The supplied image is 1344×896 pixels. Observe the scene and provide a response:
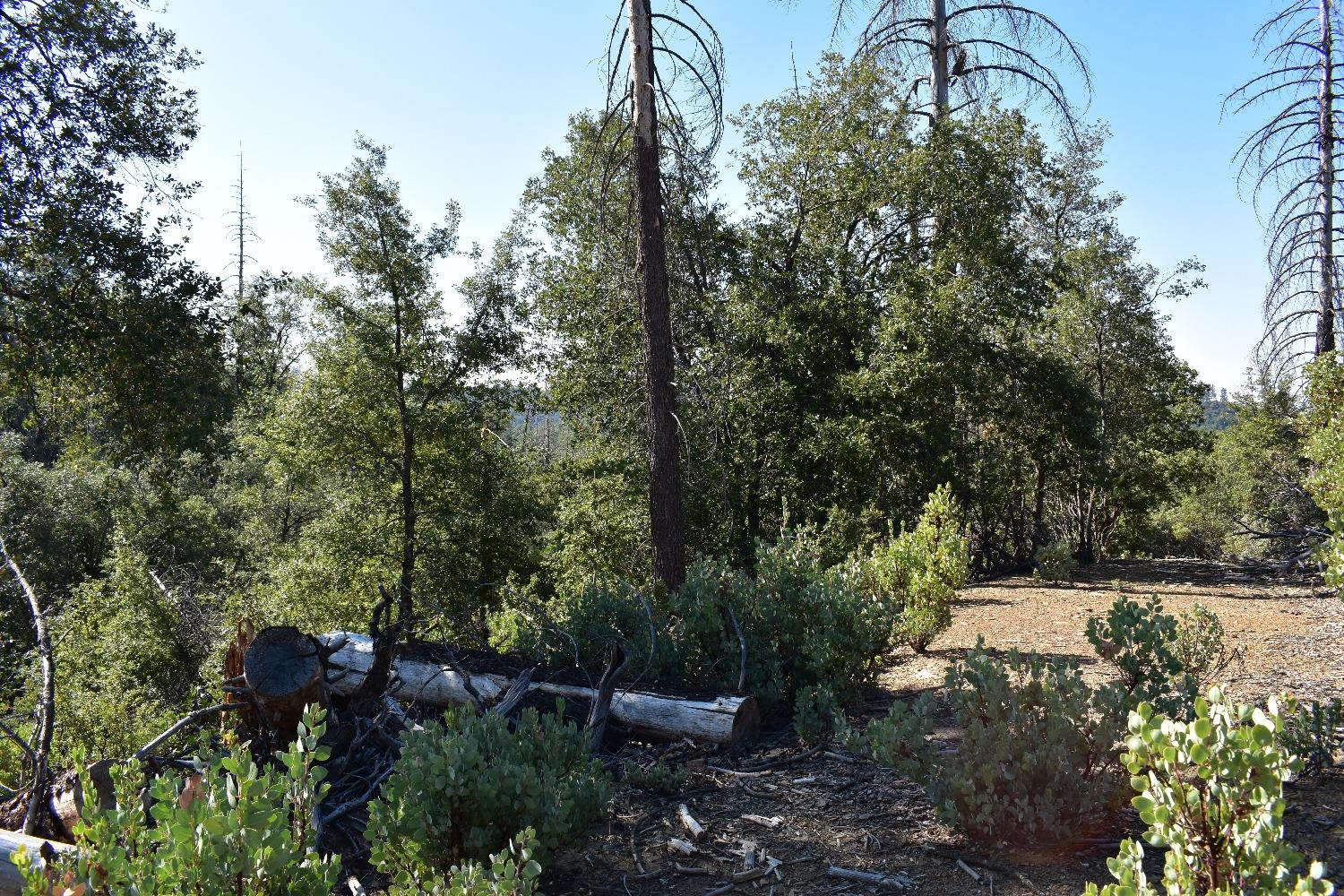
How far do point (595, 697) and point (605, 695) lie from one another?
12 centimetres

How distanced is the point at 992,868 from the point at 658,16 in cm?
777

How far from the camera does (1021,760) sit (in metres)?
3.43

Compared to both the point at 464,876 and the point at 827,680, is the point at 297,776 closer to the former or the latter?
the point at 464,876

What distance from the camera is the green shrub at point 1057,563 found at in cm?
1177

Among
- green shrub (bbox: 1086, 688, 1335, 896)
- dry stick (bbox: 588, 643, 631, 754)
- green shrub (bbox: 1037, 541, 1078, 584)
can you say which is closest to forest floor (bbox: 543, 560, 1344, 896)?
dry stick (bbox: 588, 643, 631, 754)

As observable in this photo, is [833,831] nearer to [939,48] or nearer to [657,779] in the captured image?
[657,779]

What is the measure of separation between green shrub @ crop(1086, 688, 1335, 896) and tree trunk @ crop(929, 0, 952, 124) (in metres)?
14.3

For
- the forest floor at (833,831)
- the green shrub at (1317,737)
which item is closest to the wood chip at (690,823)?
the forest floor at (833,831)

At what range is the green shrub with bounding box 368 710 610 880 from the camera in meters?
3.00

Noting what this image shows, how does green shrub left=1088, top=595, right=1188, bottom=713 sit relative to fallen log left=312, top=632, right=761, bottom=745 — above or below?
above

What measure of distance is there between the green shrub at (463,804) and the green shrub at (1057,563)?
32.7 ft

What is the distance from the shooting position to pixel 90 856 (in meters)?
2.06

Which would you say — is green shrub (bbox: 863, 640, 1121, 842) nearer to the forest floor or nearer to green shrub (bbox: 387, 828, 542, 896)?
the forest floor

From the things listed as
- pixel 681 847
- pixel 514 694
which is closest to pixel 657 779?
pixel 681 847
